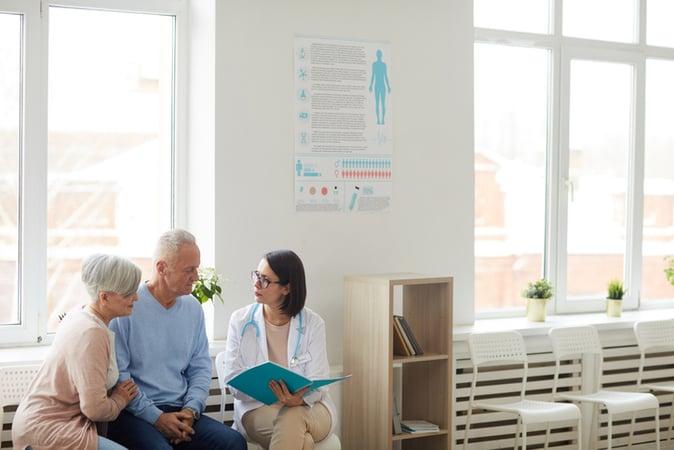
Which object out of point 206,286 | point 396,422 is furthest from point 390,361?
point 206,286

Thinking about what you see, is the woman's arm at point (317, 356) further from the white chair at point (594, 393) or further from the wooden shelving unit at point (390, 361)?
the white chair at point (594, 393)

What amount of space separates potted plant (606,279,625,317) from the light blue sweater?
2.83 meters

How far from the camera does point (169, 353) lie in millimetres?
4043

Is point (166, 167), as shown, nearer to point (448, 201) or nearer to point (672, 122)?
point (448, 201)

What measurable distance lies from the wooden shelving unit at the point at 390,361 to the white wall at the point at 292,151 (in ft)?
0.78

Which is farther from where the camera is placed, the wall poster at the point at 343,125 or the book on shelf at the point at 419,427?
the wall poster at the point at 343,125

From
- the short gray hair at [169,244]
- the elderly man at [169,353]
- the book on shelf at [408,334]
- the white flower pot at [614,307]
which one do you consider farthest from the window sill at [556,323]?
the short gray hair at [169,244]

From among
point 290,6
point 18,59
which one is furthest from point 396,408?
point 18,59

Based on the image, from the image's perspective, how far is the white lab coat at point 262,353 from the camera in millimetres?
4262

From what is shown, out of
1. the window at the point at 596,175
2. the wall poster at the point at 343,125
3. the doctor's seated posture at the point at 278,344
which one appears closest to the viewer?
the doctor's seated posture at the point at 278,344

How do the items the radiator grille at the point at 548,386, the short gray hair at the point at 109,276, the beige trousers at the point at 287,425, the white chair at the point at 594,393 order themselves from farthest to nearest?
the radiator grille at the point at 548,386
the white chair at the point at 594,393
the beige trousers at the point at 287,425
the short gray hair at the point at 109,276

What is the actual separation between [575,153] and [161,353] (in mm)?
3172

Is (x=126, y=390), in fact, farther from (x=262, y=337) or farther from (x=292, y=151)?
(x=292, y=151)

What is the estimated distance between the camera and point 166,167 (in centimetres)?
493
